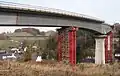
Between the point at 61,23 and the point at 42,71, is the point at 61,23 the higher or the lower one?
the higher one

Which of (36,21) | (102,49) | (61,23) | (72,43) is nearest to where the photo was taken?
(36,21)

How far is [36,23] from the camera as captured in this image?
42.5m

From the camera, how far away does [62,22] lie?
47.8 meters

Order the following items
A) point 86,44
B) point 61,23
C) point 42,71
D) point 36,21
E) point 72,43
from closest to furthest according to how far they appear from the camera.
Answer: point 42,71, point 36,21, point 72,43, point 61,23, point 86,44

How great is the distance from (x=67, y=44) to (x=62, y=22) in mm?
4807

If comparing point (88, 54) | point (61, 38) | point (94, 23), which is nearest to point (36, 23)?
point (61, 38)

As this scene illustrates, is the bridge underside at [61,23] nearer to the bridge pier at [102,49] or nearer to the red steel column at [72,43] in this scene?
the red steel column at [72,43]

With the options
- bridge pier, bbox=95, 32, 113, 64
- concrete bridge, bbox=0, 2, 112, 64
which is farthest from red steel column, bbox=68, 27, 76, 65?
bridge pier, bbox=95, 32, 113, 64

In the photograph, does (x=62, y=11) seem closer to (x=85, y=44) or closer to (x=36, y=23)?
(x=36, y=23)

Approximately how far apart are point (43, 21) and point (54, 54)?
→ 38.5 meters

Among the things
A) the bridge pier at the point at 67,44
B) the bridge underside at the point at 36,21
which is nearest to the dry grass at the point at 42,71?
the bridge underside at the point at 36,21

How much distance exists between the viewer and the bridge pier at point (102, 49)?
59969 mm

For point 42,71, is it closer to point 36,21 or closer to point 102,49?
point 36,21

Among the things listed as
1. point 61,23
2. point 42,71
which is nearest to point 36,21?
point 61,23
